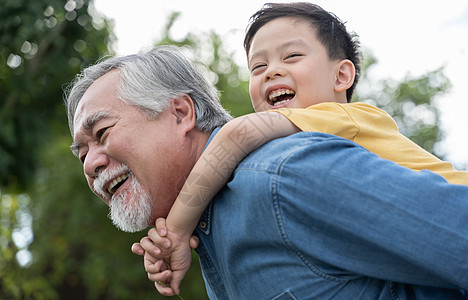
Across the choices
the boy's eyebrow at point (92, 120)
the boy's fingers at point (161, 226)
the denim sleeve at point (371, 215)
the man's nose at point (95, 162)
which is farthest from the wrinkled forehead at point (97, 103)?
the denim sleeve at point (371, 215)

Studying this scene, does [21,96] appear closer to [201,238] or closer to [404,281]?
[201,238]

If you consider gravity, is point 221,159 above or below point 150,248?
above

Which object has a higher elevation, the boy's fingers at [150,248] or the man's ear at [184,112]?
the man's ear at [184,112]

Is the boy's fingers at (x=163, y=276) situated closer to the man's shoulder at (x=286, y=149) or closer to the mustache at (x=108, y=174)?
the mustache at (x=108, y=174)

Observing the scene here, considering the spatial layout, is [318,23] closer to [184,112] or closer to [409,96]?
[184,112]

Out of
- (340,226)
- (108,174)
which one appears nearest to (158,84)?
(108,174)

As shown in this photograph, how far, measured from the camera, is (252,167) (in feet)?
4.96

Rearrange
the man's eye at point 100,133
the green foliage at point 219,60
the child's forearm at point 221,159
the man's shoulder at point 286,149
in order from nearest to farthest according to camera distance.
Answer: the man's shoulder at point 286,149 < the child's forearm at point 221,159 < the man's eye at point 100,133 < the green foliage at point 219,60

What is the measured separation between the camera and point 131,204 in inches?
75.2

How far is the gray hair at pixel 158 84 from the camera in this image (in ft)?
6.56

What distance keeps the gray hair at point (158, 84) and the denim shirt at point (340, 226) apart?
565mm

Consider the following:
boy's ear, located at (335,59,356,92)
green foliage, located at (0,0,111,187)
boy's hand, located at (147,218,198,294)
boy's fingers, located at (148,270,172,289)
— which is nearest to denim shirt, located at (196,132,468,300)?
boy's hand, located at (147,218,198,294)

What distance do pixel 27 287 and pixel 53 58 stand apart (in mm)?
5803

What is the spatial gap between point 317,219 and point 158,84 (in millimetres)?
966
